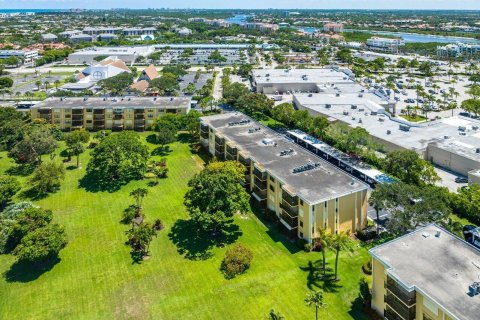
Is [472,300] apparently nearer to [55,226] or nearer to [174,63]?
[55,226]

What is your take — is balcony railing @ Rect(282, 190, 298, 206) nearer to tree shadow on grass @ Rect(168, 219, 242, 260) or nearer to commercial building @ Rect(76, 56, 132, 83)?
tree shadow on grass @ Rect(168, 219, 242, 260)

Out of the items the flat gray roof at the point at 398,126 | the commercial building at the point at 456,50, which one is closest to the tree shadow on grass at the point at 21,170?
the flat gray roof at the point at 398,126

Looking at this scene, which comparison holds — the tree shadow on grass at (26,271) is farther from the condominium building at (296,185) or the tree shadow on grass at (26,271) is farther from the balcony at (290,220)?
the condominium building at (296,185)

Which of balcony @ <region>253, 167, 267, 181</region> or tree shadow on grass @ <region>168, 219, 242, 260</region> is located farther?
balcony @ <region>253, 167, 267, 181</region>

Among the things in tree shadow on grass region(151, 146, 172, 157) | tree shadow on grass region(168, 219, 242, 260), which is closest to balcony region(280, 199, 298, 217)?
tree shadow on grass region(168, 219, 242, 260)

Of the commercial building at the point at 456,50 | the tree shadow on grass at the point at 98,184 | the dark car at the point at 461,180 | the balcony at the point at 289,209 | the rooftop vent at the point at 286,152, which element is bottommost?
the tree shadow on grass at the point at 98,184

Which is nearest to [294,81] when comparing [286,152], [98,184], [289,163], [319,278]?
[286,152]

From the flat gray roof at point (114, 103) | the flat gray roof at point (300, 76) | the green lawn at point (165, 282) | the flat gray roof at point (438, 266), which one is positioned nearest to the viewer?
the flat gray roof at point (438, 266)

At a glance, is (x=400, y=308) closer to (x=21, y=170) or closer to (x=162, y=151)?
(x=162, y=151)
